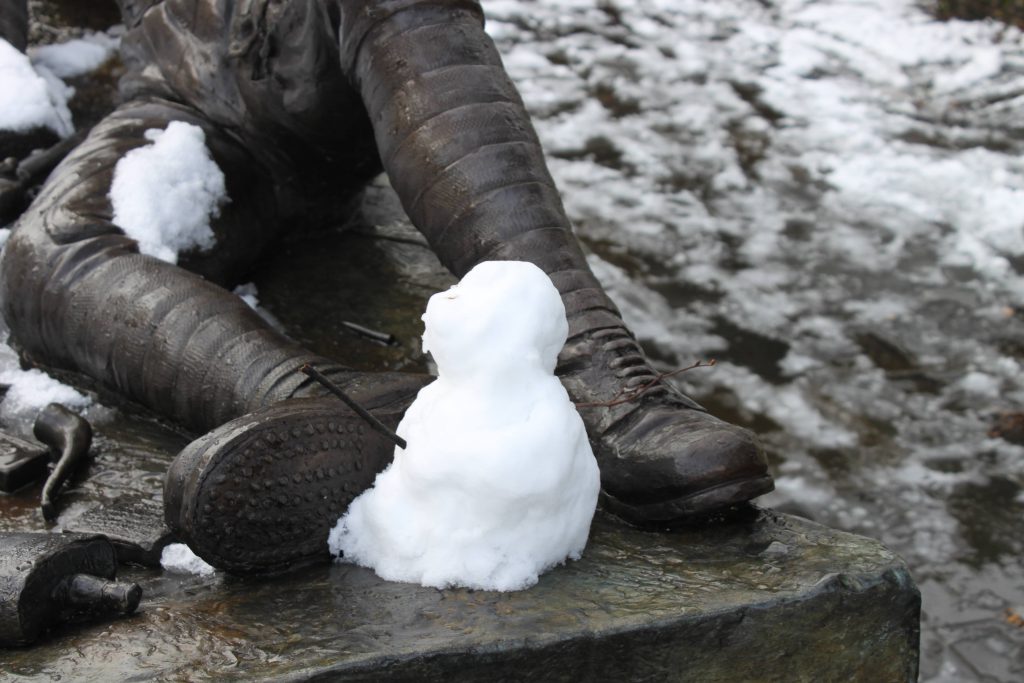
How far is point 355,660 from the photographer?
189 cm

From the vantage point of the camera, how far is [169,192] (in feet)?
10.6

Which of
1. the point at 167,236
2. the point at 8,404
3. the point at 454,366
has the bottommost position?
the point at 8,404

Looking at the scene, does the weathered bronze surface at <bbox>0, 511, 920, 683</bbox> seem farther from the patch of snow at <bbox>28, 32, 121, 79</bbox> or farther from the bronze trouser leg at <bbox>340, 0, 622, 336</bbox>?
the patch of snow at <bbox>28, 32, 121, 79</bbox>

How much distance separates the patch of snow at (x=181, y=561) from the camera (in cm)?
236

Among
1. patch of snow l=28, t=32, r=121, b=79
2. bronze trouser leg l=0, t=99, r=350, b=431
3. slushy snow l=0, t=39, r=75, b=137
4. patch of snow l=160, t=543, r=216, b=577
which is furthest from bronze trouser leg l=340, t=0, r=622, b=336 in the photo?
patch of snow l=28, t=32, r=121, b=79

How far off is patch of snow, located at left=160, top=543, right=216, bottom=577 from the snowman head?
616 millimetres

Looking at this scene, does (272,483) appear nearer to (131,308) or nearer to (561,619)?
(561,619)

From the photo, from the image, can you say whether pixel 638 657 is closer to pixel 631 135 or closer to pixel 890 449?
pixel 890 449

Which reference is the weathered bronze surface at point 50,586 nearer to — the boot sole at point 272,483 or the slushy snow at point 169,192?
the boot sole at point 272,483

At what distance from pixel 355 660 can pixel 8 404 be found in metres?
1.58

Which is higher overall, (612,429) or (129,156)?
(129,156)

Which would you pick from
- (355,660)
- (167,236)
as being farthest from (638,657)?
(167,236)

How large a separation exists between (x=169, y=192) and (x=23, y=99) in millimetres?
1011

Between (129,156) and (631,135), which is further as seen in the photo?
(631,135)
